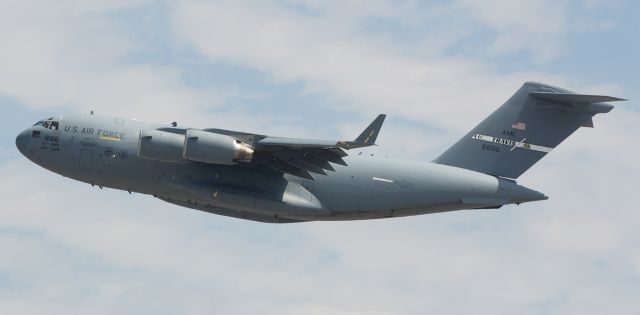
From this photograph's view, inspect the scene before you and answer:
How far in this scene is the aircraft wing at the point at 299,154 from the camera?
2227 cm

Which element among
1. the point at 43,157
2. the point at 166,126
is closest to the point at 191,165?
the point at 166,126

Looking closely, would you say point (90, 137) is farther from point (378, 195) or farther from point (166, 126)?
point (378, 195)

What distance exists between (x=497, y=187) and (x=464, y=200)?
0.80 meters

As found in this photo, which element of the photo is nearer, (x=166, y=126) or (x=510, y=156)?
(x=166, y=126)

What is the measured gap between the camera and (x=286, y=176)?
23734 millimetres

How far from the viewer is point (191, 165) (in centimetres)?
2317

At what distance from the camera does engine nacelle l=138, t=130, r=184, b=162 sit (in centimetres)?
2228

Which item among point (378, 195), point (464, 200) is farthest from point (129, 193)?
point (464, 200)

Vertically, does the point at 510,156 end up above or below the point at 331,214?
above

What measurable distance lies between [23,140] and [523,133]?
10683 mm

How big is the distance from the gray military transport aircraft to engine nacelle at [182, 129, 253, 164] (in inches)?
0.8

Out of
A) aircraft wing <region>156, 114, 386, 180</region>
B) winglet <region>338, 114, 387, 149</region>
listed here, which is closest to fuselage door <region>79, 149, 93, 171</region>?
aircraft wing <region>156, 114, 386, 180</region>

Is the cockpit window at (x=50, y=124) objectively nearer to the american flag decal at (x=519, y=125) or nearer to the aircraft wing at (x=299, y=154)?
the aircraft wing at (x=299, y=154)

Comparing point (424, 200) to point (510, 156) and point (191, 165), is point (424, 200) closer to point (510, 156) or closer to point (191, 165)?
point (510, 156)
